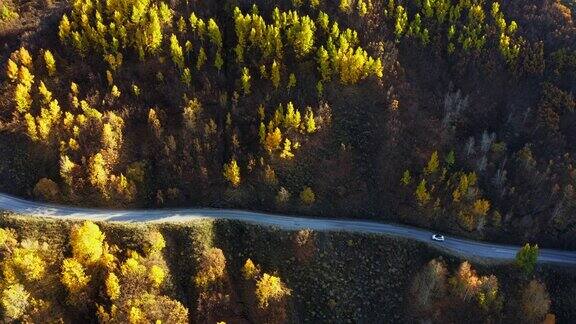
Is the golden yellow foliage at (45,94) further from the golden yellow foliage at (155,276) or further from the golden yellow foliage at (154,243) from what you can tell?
the golden yellow foliage at (155,276)

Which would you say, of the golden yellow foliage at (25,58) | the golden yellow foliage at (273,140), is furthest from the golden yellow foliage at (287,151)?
the golden yellow foliage at (25,58)

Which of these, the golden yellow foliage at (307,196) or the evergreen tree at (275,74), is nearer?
the golden yellow foliage at (307,196)

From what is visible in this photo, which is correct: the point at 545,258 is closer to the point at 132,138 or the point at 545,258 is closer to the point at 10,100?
the point at 132,138

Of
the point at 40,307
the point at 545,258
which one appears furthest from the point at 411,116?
the point at 40,307

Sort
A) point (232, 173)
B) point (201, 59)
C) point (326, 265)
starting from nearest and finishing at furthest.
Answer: point (326, 265)
point (232, 173)
point (201, 59)

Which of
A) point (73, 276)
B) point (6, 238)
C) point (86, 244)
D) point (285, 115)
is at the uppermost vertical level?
point (285, 115)

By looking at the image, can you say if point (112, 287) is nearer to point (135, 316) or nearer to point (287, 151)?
point (135, 316)

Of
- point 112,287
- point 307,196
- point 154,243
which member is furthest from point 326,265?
point 112,287
